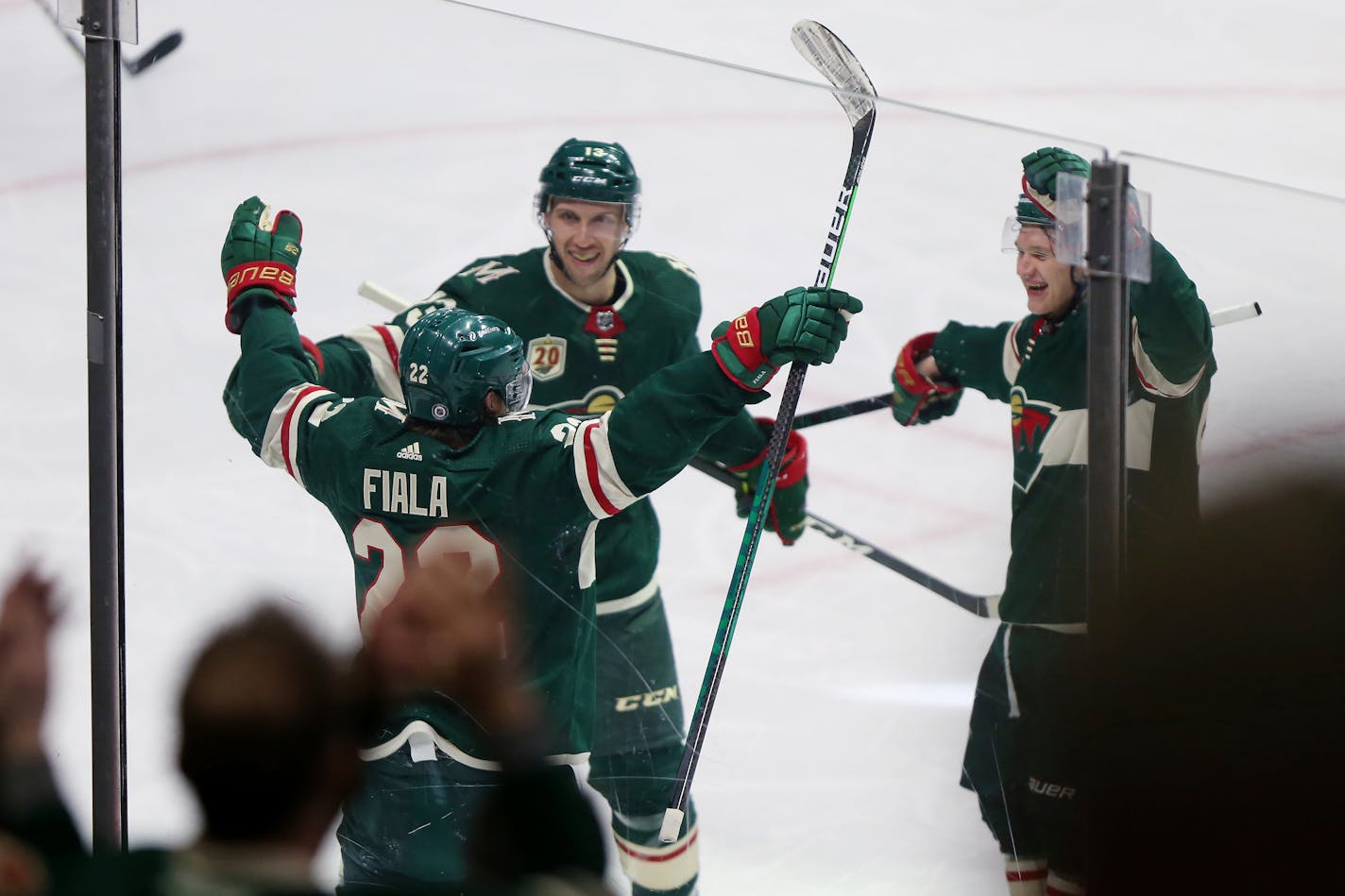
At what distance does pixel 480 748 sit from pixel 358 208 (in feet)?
2.14

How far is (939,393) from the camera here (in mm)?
1764

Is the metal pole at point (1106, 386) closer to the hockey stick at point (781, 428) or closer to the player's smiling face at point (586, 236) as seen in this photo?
the hockey stick at point (781, 428)

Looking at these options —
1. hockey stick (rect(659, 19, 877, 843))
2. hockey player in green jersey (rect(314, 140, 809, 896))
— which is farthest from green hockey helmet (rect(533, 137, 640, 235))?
hockey stick (rect(659, 19, 877, 843))

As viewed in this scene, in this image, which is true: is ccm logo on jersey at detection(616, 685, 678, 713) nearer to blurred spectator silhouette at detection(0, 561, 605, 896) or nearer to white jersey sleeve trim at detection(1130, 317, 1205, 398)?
blurred spectator silhouette at detection(0, 561, 605, 896)

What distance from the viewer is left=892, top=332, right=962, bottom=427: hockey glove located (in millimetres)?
1751

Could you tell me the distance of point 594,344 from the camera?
220 cm

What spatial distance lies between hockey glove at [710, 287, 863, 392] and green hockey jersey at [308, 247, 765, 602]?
7.6 inches

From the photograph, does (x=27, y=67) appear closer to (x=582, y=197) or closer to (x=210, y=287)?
(x=210, y=287)

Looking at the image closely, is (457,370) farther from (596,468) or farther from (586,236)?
(586,236)

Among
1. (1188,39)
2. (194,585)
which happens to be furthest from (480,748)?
(1188,39)

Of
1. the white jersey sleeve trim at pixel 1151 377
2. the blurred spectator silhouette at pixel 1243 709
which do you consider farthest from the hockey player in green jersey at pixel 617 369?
the blurred spectator silhouette at pixel 1243 709

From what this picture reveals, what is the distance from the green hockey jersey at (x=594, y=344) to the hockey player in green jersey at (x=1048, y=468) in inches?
14.5

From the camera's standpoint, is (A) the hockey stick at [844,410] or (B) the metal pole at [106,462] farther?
(A) the hockey stick at [844,410]

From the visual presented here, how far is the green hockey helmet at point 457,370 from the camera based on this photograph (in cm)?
181
